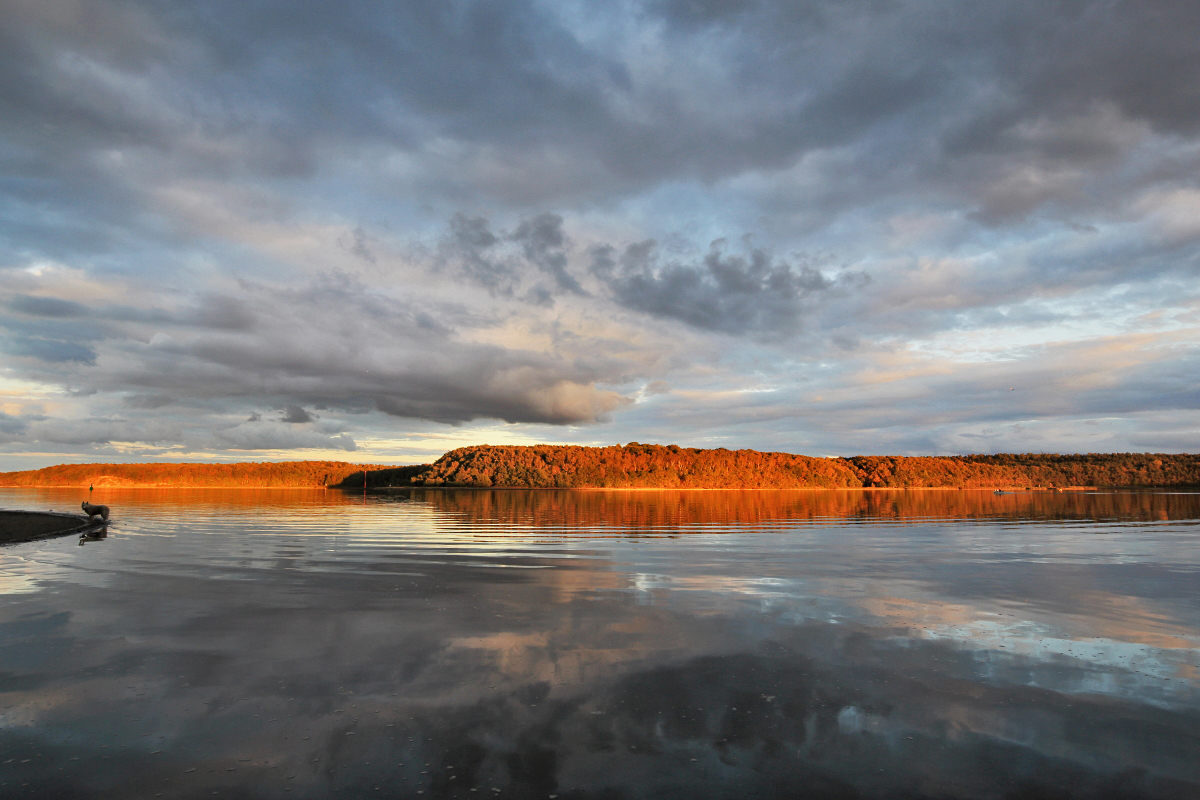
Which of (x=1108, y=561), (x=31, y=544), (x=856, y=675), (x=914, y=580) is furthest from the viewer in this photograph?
(x=31, y=544)

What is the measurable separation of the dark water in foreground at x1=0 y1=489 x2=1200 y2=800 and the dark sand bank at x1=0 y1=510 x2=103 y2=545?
63.7 feet

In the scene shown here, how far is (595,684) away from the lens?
1116 centimetres

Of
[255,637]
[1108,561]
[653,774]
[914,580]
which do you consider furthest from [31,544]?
[1108,561]

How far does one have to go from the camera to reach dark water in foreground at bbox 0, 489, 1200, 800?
309 inches

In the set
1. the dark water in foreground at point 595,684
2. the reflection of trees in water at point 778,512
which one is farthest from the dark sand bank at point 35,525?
the reflection of trees in water at point 778,512

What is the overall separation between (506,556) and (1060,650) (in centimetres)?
2221

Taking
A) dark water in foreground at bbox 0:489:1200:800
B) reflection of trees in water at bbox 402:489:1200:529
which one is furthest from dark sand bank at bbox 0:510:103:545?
reflection of trees in water at bbox 402:489:1200:529

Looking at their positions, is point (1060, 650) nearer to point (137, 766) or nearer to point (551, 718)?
point (551, 718)

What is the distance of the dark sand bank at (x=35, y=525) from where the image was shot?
3844 cm

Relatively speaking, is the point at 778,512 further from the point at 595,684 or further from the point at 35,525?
the point at 35,525

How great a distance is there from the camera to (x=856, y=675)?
1180cm

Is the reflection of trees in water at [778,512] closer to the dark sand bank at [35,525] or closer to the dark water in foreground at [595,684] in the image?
the dark sand bank at [35,525]

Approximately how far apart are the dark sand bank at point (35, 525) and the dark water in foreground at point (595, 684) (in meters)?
19.4

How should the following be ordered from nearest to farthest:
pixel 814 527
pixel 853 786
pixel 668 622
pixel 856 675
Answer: pixel 853 786
pixel 856 675
pixel 668 622
pixel 814 527
